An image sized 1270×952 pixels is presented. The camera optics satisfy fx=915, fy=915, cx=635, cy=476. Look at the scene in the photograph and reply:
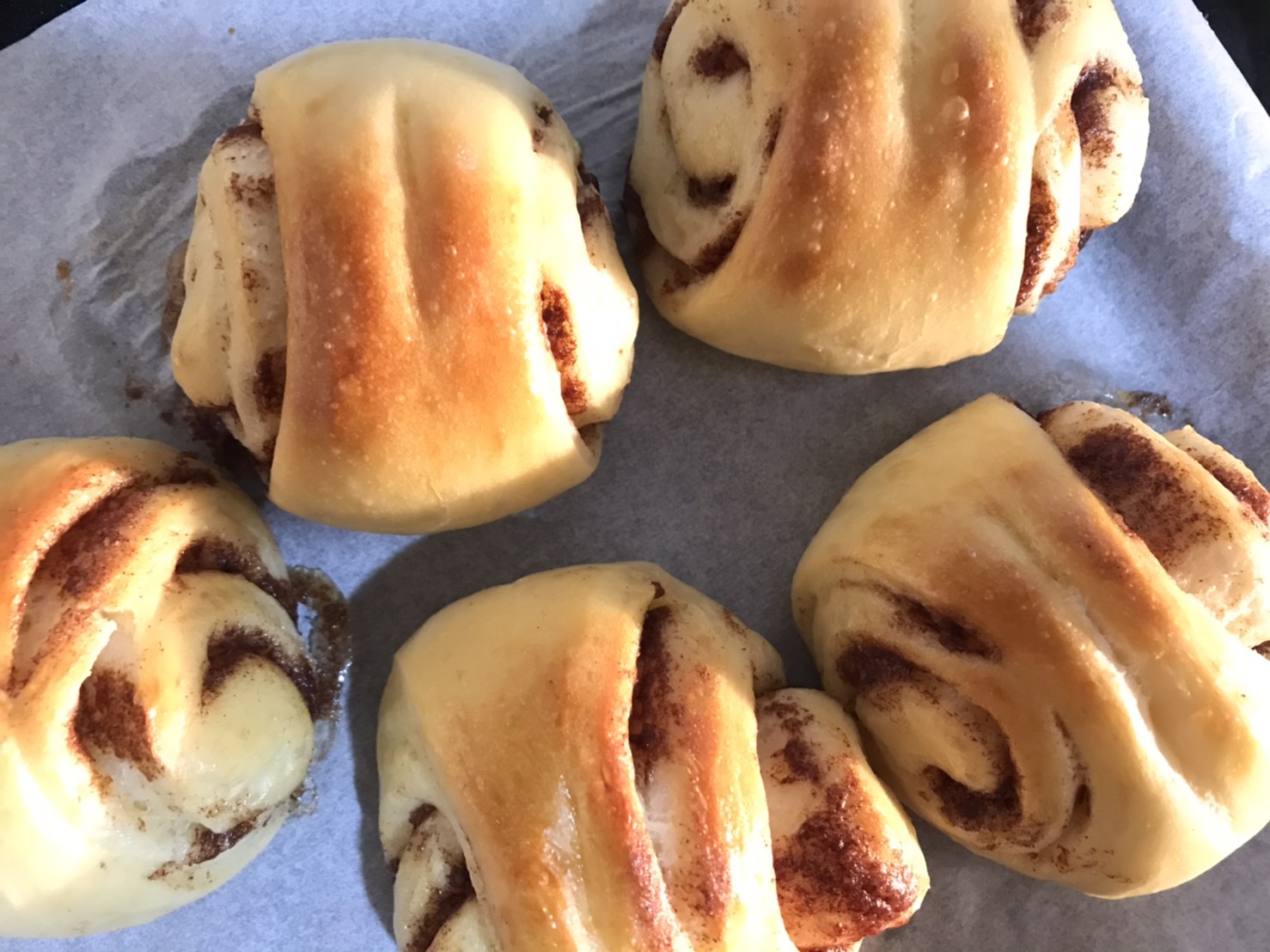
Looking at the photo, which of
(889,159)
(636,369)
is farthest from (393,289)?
(889,159)

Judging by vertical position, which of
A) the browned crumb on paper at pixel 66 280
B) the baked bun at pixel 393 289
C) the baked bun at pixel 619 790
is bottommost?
the baked bun at pixel 619 790

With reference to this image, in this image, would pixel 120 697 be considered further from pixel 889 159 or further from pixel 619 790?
pixel 889 159

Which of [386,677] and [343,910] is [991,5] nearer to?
[386,677]

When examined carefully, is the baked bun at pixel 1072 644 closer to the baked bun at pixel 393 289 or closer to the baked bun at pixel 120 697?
the baked bun at pixel 393 289

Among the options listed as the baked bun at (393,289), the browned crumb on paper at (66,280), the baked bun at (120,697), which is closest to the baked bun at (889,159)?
the baked bun at (393,289)

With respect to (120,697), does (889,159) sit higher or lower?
higher

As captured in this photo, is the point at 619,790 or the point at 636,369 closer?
the point at 619,790
